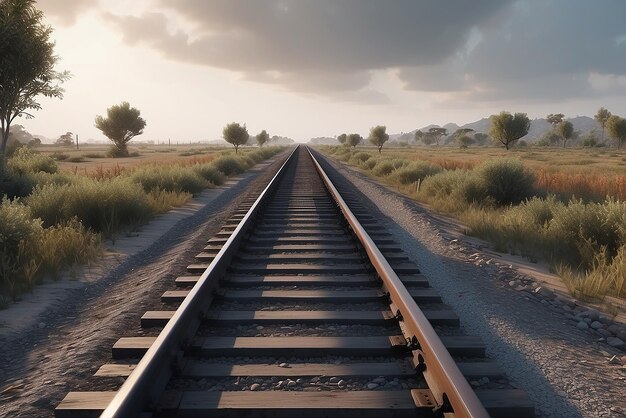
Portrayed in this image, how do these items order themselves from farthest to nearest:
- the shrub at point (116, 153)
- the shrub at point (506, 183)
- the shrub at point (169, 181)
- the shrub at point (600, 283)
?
the shrub at point (116, 153) < the shrub at point (169, 181) < the shrub at point (506, 183) < the shrub at point (600, 283)

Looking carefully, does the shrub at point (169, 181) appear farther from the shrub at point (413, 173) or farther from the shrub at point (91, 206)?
the shrub at point (413, 173)

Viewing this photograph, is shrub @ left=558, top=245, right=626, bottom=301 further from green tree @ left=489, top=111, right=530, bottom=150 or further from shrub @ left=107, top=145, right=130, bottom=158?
shrub @ left=107, top=145, right=130, bottom=158

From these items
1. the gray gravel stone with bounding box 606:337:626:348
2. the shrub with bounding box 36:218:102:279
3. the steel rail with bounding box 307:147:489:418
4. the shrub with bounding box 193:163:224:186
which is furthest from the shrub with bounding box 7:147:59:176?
the gray gravel stone with bounding box 606:337:626:348

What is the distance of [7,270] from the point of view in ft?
17.9

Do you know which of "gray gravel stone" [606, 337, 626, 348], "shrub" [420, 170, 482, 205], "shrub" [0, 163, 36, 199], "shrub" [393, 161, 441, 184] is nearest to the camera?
"gray gravel stone" [606, 337, 626, 348]

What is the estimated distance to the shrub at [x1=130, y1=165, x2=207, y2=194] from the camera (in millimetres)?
14812

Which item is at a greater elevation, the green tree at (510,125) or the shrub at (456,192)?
the green tree at (510,125)

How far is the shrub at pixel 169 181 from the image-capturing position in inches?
583

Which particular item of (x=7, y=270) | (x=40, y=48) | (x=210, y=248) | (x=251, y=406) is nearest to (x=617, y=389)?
(x=251, y=406)

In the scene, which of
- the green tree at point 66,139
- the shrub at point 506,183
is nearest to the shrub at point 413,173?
the shrub at point 506,183

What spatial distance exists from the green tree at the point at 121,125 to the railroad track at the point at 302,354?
66.3m

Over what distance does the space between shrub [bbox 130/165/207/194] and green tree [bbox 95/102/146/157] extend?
5373 cm

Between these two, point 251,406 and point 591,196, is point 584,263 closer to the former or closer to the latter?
point 251,406

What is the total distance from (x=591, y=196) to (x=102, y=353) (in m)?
13.4
